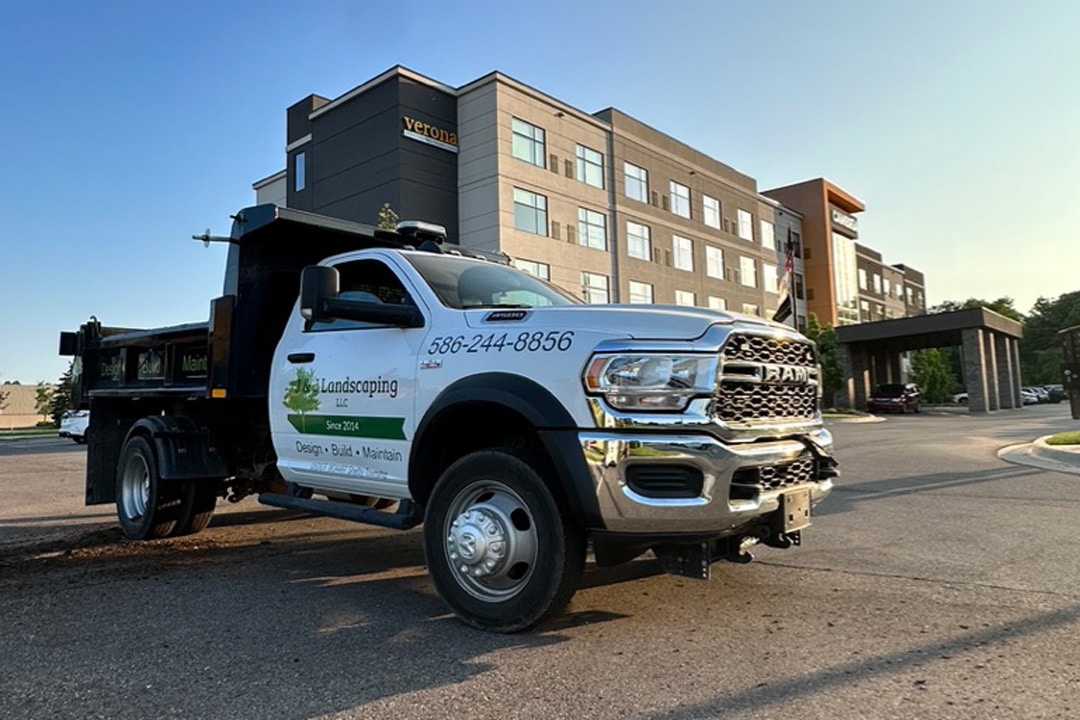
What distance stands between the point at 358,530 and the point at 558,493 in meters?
4.07

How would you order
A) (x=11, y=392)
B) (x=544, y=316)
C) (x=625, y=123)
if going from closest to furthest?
1. (x=544, y=316)
2. (x=625, y=123)
3. (x=11, y=392)

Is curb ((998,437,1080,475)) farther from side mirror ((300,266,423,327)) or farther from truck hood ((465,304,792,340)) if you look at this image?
side mirror ((300,266,423,327))

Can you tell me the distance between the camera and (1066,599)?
14.1ft

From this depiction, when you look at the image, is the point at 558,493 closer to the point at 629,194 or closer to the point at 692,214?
the point at 629,194

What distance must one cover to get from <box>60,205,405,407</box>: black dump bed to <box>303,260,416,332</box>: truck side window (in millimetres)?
811

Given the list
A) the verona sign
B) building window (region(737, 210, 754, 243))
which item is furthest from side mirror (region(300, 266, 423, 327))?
building window (region(737, 210, 754, 243))

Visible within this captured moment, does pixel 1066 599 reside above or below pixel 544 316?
below

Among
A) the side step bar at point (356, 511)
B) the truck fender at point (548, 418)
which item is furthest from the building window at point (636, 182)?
the truck fender at point (548, 418)

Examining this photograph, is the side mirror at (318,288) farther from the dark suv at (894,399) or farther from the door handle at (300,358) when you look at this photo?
the dark suv at (894,399)

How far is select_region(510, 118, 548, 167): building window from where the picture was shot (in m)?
31.5

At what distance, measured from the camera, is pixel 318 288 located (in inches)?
175

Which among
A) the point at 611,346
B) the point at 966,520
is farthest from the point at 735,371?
the point at 966,520

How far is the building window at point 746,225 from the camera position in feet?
163

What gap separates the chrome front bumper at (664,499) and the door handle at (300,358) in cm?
A: 261
